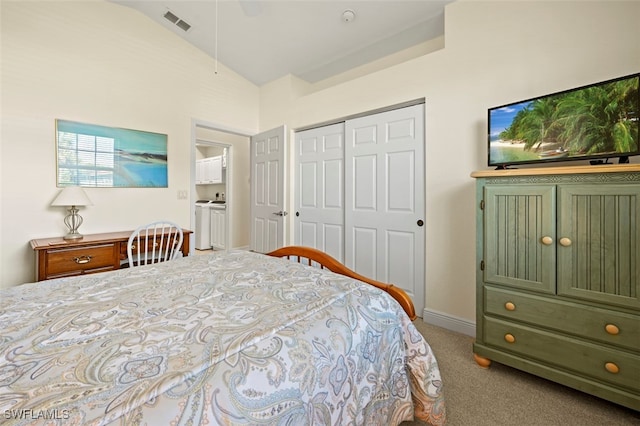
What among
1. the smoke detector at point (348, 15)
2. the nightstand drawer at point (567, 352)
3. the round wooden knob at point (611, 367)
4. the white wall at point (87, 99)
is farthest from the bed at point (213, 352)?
the smoke detector at point (348, 15)

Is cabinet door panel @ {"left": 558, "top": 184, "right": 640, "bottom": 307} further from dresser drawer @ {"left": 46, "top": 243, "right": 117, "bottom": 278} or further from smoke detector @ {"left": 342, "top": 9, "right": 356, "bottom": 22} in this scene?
dresser drawer @ {"left": 46, "top": 243, "right": 117, "bottom": 278}

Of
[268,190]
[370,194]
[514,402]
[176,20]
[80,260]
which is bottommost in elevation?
[514,402]

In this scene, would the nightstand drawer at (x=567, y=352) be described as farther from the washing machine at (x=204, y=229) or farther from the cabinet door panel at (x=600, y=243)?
the washing machine at (x=204, y=229)

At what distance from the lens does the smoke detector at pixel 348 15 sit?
8.50 feet

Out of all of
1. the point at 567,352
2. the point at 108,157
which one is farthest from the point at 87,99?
the point at 567,352

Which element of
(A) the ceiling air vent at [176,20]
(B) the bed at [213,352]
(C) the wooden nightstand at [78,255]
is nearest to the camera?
(B) the bed at [213,352]

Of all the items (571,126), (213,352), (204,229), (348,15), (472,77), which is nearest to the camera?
(213,352)

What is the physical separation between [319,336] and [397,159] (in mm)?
2244

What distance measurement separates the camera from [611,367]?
1.41 meters

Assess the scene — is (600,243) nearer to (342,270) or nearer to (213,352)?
(342,270)

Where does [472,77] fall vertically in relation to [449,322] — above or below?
above

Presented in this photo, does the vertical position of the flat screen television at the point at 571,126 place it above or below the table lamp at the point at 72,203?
above

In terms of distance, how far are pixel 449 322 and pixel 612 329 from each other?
112cm

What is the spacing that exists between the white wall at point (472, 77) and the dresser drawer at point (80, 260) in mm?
2888
